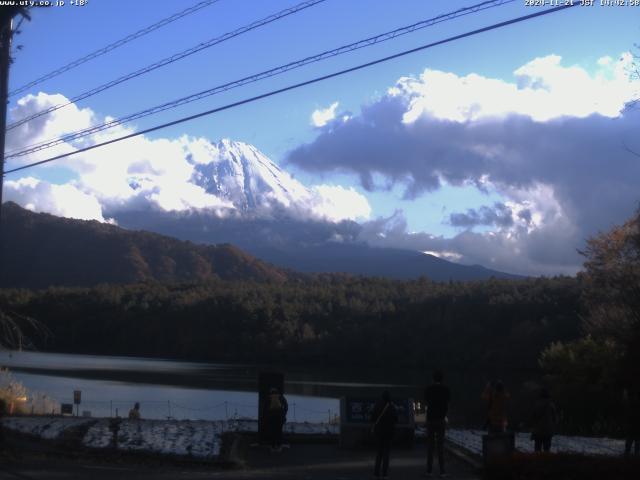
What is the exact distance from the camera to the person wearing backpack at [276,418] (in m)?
17.9

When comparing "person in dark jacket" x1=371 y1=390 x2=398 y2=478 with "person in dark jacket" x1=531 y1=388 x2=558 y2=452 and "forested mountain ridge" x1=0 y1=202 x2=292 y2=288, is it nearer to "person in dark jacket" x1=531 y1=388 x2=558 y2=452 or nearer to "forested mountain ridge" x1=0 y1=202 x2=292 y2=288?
"person in dark jacket" x1=531 y1=388 x2=558 y2=452

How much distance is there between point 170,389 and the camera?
54094mm

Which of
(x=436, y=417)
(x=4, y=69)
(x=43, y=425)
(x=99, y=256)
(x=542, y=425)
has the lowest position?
(x=43, y=425)

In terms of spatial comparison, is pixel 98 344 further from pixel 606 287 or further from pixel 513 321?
pixel 606 287

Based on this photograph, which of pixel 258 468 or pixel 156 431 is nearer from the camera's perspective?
pixel 258 468

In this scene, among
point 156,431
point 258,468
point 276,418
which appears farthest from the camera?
point 156,431

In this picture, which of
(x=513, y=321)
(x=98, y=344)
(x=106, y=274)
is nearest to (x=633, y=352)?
(x=513, y=321)

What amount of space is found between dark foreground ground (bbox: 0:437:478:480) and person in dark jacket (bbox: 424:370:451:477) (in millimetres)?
437

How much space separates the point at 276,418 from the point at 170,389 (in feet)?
123

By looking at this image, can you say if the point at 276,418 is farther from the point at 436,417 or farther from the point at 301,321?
the point at 301,321

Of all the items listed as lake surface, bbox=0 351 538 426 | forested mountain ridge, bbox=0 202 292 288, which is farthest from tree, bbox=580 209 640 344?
forested mountain ridge, bbox=0 202 292 288

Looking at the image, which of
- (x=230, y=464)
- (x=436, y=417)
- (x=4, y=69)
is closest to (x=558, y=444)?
(x=436, y=417)

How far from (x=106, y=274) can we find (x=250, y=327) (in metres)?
64.0

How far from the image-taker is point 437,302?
3991 inches
